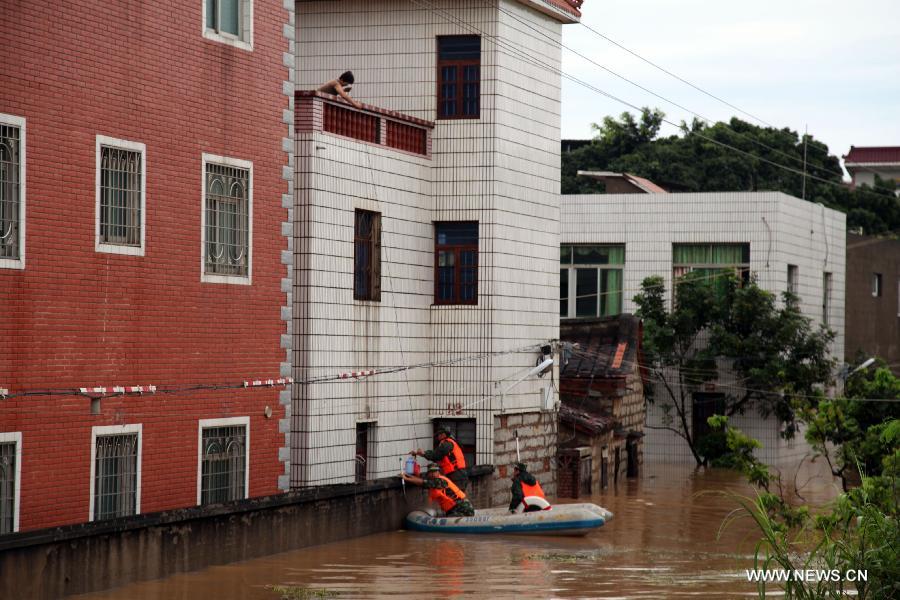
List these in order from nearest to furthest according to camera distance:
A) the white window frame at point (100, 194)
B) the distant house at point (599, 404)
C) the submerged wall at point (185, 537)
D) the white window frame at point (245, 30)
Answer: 1. the submerged wall at point (185, 537)
2. the white window frame at point (100, 194)
3. the white window frame at point (245, 30)
4. the distant house at point (599, 404)

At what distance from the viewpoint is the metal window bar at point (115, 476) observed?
17.5 meters

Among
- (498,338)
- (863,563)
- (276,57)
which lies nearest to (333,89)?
(276,57)

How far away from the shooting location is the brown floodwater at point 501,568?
16.4 metres

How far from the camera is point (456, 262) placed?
2531 centimetres

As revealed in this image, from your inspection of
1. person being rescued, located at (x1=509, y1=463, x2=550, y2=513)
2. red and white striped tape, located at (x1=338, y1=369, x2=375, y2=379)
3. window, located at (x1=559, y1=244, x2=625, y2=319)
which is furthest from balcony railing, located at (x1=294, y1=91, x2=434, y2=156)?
window, located at (x1=559, y1=244, x2=625, y2=319)

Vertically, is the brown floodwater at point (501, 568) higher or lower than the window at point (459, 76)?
lower

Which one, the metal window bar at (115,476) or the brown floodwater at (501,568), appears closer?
the brown floodwater at (501,568)

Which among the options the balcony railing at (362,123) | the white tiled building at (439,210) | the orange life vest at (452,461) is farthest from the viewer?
the white tiled building at (439,210)

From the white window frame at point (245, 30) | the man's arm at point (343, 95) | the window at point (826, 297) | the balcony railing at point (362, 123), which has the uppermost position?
the white window frame at point (245, 30)

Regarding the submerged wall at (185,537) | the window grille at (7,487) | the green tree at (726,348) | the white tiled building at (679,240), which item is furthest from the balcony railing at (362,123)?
the white tiled building at (679,240)

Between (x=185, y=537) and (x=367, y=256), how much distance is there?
25.8 ft

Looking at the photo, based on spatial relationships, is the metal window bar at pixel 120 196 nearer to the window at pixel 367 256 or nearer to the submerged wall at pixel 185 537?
the submerged wall at pixel 185 537

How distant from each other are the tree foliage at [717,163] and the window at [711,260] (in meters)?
16.0

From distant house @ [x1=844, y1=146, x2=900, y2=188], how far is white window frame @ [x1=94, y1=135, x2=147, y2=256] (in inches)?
2515
